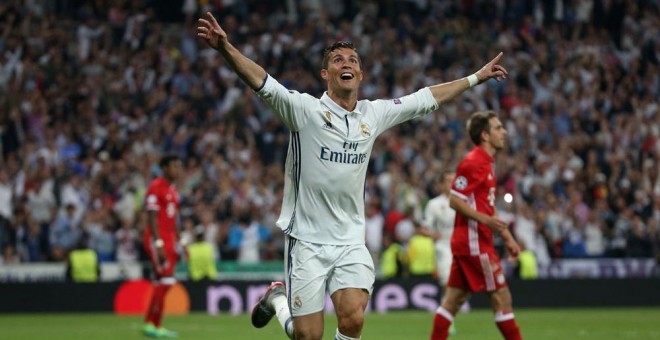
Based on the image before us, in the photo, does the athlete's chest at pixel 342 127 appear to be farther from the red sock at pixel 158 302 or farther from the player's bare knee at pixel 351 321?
the red sock at pixel 158 302

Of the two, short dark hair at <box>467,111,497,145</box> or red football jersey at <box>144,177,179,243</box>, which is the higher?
short dark hair at <box>467,111,497,145</box>

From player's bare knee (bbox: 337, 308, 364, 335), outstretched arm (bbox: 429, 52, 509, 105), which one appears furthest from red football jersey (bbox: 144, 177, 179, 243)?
player's bare knee (bbox: 337, 308, 364, 335)

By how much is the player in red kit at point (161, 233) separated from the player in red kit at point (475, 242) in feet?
16.6

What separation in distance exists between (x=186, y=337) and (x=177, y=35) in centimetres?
1171

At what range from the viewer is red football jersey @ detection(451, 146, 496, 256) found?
10.5m

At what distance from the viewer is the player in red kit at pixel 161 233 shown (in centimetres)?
1461

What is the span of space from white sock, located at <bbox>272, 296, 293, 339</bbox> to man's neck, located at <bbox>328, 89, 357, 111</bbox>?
156cm

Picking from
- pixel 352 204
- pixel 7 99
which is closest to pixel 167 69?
pixel 7 99

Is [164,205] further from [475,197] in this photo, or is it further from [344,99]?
[344,99]

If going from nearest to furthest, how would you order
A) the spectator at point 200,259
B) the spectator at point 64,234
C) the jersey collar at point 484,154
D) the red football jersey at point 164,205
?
the jersey collar at point 484,154 < the red football jersey at point 164,205 < the spectator at point 200,259 < the spectator at point 64,234

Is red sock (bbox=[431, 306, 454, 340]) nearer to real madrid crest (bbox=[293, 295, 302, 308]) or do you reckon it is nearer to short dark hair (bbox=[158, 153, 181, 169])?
real madrid crest (bbox=[293, 295, 302, 308])

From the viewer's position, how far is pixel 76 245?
67.5 ft

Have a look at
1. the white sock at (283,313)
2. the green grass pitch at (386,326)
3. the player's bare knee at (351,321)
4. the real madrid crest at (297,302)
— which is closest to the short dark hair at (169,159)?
the green grass pitch at (386,326)

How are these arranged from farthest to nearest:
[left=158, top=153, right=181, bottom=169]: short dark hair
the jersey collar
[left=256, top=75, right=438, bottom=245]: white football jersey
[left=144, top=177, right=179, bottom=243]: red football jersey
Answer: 1. [left=144, top=177, right=179, bottom=243]: red football jersey
2. [left=158, top=153, right=181, bottom=169]: short dark hair
3. the jersey collar
4. [left=256, top=75, right=438, bottom=245]: white football jersey
